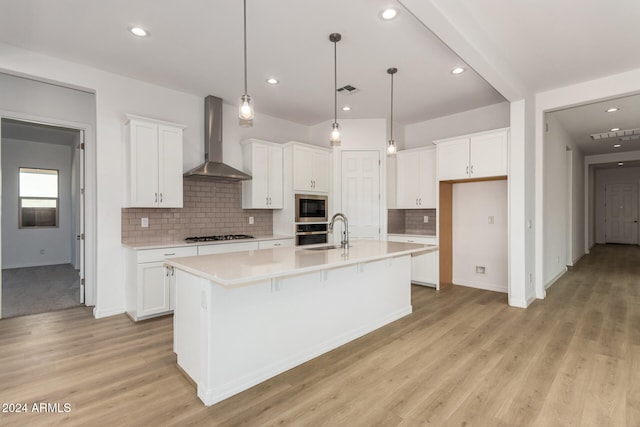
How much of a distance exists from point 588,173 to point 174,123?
11.1 m

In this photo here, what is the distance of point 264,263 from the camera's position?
2320 mm

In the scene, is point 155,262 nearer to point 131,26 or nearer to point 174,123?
point 174,123

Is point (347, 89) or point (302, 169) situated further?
point (302, 169)

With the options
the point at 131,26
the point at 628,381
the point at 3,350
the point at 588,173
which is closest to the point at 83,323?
the point at 3,350

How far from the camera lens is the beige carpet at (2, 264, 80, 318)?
4.09m

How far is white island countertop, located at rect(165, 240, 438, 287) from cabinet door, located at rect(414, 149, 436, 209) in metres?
2.28

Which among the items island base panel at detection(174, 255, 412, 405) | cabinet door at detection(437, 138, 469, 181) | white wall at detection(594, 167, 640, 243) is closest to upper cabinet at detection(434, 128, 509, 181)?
cabinet door at detection(437, 138, 469, 181)

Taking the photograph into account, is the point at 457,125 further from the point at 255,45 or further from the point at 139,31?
the point at 139,31

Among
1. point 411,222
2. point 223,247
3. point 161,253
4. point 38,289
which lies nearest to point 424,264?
point 411,222

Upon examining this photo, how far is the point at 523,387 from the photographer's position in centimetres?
227

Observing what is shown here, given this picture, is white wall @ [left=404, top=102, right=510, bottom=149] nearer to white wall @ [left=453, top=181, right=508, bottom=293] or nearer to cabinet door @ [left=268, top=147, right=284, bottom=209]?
white wall @ [left=453, top=181, right=508, bottom=293]

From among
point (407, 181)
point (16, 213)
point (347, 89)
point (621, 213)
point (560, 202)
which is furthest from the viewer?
point (621, 213)

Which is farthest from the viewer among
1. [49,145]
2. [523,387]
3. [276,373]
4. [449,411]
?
[49,145]

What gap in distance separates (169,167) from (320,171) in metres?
2.32
